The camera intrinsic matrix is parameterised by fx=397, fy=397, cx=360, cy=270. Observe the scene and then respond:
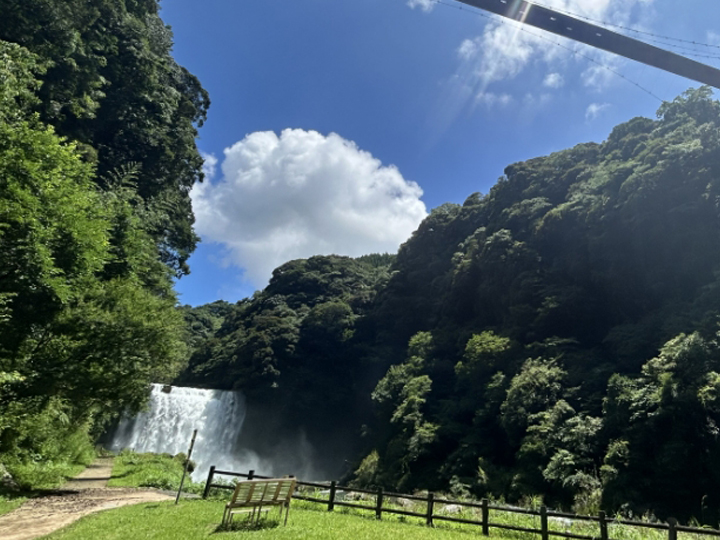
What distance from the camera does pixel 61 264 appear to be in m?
12.0

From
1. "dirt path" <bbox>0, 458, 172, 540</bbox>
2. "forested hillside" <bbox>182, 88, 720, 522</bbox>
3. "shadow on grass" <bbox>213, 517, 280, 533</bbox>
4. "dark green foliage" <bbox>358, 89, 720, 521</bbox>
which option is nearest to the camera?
"shadow on grass" <bbox>213, 517, 280, 533</bbox>

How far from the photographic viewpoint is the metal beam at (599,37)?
2272 cm

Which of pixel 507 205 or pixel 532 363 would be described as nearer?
pixel 532 363

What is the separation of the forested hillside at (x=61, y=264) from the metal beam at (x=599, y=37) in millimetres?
21563

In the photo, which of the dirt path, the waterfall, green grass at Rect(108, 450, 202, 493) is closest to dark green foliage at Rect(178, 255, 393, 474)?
the waterfall

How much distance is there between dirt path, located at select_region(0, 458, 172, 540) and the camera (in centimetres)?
799

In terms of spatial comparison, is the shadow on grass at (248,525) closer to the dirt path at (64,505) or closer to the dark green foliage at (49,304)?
the dirt path at (64,505)

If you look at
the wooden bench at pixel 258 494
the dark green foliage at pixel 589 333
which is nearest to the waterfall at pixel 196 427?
the dark green foliage at pixel 589 333

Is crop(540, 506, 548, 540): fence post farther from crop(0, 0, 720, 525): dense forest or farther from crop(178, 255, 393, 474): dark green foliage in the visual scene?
crop(178, 255, 393, 474): dark green foliage

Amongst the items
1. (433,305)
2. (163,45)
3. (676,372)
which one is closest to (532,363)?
(676,372)

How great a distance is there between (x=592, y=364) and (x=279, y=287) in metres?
54.9

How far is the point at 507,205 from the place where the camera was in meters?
49.3

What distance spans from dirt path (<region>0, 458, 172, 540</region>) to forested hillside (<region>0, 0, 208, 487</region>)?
1.52 meters

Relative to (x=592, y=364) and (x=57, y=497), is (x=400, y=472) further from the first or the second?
(x=57, y=497)
